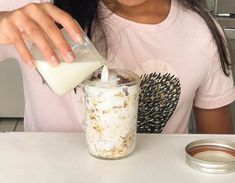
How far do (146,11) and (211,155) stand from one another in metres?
0.43

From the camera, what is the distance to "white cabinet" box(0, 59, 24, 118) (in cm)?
254

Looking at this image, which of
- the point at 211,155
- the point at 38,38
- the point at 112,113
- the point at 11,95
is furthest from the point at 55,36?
the point at 11,95

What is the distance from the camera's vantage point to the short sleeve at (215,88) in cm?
107

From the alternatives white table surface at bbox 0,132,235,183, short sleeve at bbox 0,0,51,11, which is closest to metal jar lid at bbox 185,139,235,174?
white table surface at bbox 0,132,235,183

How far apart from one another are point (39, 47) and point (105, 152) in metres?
0.20

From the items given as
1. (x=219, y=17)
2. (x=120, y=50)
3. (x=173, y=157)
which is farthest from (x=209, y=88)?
(x=219, y=17)

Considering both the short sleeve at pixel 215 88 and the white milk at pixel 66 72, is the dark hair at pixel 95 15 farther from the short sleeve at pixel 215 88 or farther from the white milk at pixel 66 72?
the white milk at pixel 66 72

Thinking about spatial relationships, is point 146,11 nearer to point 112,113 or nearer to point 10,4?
point 10,4

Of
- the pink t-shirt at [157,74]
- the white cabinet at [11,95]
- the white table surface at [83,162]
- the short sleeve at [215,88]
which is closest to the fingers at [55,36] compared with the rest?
the white table surface at [83,162]

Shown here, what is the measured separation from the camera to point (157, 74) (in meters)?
1.02

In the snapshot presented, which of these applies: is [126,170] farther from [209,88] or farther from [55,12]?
[209,88]

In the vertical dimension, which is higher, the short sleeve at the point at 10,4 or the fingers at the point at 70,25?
the fingers at the point at 70,25

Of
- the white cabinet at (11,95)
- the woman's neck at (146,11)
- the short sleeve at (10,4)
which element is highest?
the short sleeve at (10,4)

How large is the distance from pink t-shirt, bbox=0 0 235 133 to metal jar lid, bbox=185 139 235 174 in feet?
0.83
